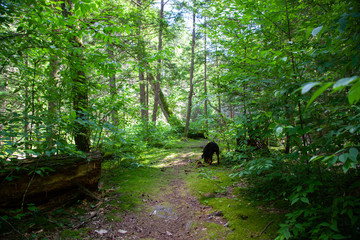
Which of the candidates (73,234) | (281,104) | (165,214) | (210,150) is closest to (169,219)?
(165,214)

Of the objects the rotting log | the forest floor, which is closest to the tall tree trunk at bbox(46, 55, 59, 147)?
the rotting log

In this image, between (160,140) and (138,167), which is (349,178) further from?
(160,140)

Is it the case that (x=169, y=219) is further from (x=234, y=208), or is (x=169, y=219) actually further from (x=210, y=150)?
(x=210, y=150)

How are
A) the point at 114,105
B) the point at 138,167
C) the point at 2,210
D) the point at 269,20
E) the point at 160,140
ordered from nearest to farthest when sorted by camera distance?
the point at 2,210, the point at 269,20, the point at 114,105, the point at 138,167, the point at 160,140

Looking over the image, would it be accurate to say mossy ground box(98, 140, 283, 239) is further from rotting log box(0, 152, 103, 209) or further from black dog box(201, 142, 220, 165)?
rotting log box(0, 152, 103, 209)

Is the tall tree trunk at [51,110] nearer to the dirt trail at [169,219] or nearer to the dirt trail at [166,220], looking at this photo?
the dirt trail at [166,220]

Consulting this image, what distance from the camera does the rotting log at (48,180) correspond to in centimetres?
282

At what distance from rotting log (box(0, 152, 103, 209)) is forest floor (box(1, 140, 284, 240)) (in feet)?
0.93

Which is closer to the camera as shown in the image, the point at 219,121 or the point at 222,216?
the point at 222,216

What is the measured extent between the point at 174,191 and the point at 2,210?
325 cm

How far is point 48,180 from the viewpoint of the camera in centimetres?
326

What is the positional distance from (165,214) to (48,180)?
2.21 meters

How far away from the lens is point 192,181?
17.7 ft

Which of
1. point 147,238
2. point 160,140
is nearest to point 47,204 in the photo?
point 147,238
